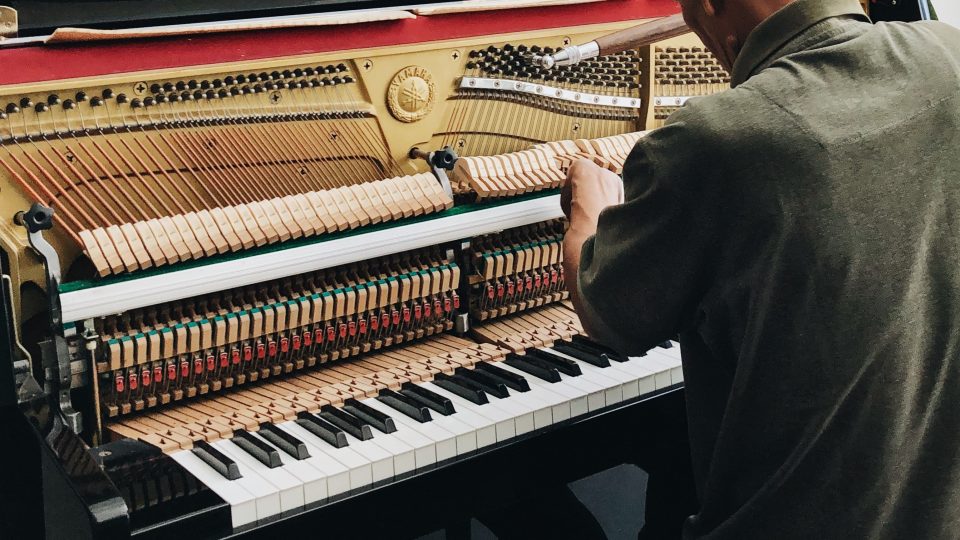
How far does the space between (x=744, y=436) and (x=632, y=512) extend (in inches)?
87.6

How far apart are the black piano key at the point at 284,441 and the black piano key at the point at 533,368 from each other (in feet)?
1.97

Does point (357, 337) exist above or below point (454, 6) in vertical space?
below

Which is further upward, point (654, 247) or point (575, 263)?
point (654, 247)

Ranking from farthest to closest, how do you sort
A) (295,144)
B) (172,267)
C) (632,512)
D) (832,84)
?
(632,512) < (295,144) < (172,267) < (832,84)

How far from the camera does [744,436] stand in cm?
172

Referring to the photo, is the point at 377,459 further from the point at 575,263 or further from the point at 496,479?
the point at 575,263

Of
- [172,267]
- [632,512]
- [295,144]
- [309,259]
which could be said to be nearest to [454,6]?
[295,144]

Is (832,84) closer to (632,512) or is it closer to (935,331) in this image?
(935,331)

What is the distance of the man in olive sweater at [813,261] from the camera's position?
1528 mm

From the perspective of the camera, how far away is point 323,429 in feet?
6.86

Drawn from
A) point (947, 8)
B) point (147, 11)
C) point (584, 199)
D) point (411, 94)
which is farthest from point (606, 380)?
point (947, 8)

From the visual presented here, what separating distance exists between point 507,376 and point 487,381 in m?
0.05

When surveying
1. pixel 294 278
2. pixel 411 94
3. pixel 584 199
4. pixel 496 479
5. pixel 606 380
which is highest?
pixel 411 94

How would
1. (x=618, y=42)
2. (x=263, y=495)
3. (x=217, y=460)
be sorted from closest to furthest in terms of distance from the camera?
(x=263, y=495) < (x=217, y=460) < (x=618, y=42)
